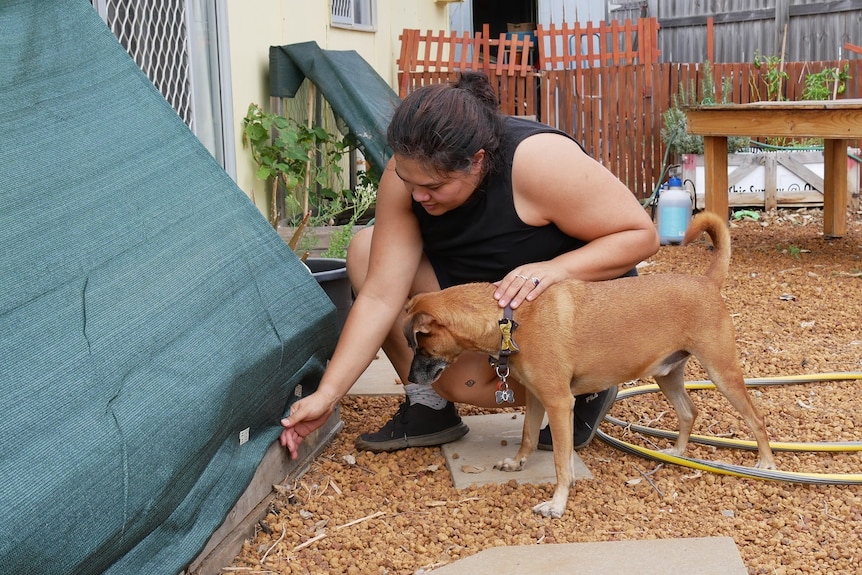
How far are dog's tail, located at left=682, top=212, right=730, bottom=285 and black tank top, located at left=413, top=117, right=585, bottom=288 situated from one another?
0.46 meters

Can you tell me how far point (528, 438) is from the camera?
3.95m

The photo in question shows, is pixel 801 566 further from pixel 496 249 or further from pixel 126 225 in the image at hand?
pixel 126 225

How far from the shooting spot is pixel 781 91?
13.4m

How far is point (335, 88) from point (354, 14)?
10.1 feet

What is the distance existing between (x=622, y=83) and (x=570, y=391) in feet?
32.6

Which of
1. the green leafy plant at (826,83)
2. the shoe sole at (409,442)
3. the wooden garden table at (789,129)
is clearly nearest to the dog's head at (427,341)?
the shoe sole at (409,442)

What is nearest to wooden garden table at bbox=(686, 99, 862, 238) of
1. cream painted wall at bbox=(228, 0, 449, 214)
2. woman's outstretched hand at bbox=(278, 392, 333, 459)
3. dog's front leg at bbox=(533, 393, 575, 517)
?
cream painted wall at bbox=(228, 0, 449, 214)

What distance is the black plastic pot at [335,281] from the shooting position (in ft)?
16.9

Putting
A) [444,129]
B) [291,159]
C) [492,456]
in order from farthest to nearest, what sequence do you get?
[291,159] < [492,456] < [444,129]

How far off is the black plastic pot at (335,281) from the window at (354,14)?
512 centimetres

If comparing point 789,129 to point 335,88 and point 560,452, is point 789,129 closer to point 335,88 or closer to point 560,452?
point 335,88

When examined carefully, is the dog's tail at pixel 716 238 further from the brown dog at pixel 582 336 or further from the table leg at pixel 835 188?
the table leg at pixel 835 188

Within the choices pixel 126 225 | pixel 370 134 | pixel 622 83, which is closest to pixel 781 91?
pixel 622 83

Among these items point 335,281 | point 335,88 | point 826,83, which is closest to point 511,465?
point 335,281
